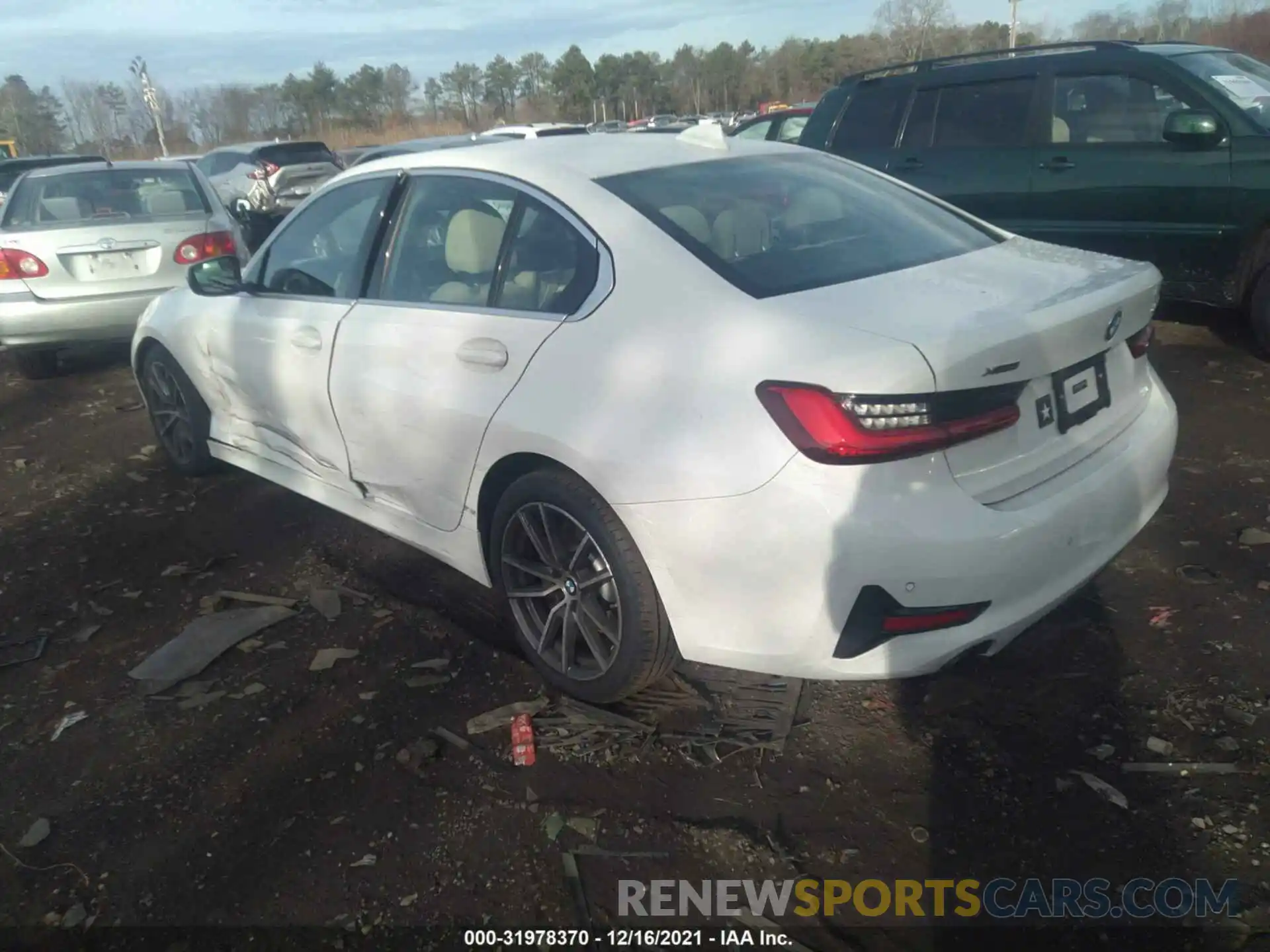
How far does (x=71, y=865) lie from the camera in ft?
8.46

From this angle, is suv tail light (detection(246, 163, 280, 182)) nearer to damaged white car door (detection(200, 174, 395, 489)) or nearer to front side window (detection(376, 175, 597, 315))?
damaged white car door (detection(200, 174, 395, 489))

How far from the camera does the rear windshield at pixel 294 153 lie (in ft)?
56.6

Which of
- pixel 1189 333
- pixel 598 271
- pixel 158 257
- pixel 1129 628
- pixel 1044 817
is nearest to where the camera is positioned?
pixel 1044 817

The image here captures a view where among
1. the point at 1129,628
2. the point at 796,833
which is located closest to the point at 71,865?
the point at 796,833

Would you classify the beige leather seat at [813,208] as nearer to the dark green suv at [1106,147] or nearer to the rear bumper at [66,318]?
the dark green suv at [1106,147]

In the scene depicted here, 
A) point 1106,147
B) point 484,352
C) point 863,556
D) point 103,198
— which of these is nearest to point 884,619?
point 863,556

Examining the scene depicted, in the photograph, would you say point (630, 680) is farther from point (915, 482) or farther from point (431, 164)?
point (431, 164)

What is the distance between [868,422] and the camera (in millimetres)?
2275

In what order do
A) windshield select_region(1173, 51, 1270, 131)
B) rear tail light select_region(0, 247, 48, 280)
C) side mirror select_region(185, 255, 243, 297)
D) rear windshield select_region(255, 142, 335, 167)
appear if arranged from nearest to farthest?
1. side mirror select_region(185, 255, 243, 297)
2. windshield select_region(1173, 51, 1270, 131)
3. rear tail light select_region(0, 247, 48, 280)
4. rear windshield select_region(255, 142, 335, 167)

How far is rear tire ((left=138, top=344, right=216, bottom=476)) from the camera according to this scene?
4891 millimetres

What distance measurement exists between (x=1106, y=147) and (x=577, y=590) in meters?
5.13

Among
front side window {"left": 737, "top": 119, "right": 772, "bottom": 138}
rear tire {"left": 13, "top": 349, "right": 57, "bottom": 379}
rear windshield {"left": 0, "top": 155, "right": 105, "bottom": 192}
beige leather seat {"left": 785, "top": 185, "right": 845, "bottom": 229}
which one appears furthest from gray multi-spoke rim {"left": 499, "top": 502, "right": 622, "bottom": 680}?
rear windshield {"left": 0, "top": 155, "right": 105, "bottom": 192}

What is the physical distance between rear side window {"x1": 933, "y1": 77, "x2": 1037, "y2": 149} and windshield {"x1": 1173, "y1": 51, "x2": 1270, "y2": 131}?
94 centimetres

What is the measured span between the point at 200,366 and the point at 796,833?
3549mm
